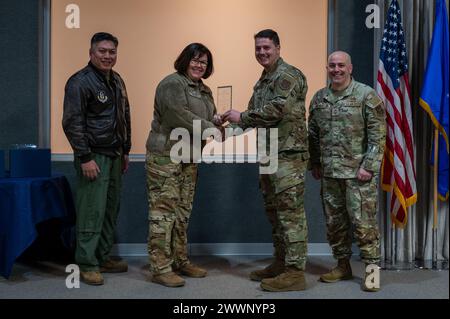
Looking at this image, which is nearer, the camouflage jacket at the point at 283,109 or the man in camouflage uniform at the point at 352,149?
the camouflage jacket at the point at 283,109

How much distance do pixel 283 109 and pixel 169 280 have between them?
4.06ft

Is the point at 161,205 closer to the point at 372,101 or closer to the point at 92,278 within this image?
the point at 92,278

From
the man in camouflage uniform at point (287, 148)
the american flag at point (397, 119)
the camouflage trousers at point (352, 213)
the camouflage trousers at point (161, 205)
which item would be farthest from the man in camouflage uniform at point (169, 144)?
the american flag at point (397, 119)

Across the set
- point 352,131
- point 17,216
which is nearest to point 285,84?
point 352,131

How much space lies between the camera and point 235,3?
436 cm

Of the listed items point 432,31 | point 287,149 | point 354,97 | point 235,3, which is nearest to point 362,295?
point 287,149

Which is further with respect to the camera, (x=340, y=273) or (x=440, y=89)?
(x=440, y=89)

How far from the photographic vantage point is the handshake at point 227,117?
3.14 metres

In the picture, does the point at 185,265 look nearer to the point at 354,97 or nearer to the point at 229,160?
the point at 229,160

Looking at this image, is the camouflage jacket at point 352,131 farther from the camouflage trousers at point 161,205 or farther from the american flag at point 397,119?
the camouflage trousers at point 161,205

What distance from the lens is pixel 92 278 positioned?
3.20 metres

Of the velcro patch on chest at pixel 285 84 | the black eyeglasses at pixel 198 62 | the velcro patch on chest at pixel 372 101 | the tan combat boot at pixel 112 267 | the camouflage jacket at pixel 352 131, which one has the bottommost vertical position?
the tan combat boot at pixel 112 267

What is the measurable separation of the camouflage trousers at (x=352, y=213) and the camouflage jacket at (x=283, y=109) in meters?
0.34

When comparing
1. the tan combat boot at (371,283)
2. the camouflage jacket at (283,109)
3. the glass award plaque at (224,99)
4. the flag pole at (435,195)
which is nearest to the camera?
the camouflage jacket at (283,109)
